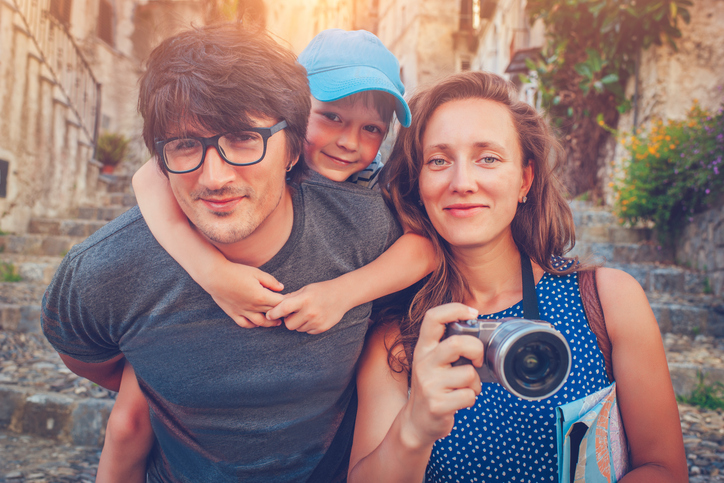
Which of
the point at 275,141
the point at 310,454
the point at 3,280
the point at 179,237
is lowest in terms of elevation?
the point at 3,280

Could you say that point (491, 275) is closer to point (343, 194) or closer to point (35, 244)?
point (343, 194)

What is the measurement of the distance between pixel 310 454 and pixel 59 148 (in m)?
6.55

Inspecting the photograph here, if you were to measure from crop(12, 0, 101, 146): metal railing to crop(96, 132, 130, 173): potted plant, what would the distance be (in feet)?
0.77

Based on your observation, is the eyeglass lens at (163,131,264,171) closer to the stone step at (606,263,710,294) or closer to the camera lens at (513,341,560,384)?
the camera lens at (513,341,560,384)

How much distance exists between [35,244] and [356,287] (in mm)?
5368

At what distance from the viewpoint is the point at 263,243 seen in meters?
1.57

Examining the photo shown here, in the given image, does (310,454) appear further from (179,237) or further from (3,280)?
(3,280)

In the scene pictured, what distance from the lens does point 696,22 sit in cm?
563

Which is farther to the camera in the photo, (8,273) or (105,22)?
(105,22)

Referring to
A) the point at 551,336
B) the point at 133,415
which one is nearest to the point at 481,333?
the point at 551,336

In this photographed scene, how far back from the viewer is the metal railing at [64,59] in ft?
20.2

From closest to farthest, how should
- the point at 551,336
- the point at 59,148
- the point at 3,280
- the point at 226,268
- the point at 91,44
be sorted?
the point at 551,336 < the point at 226,268 < the point at 3,280 < the point at 59,148 < the point at 91,44

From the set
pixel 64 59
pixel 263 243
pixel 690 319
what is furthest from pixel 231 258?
pixel 64 59

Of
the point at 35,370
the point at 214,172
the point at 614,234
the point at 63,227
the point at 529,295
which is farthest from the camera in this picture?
the point at 63,227
